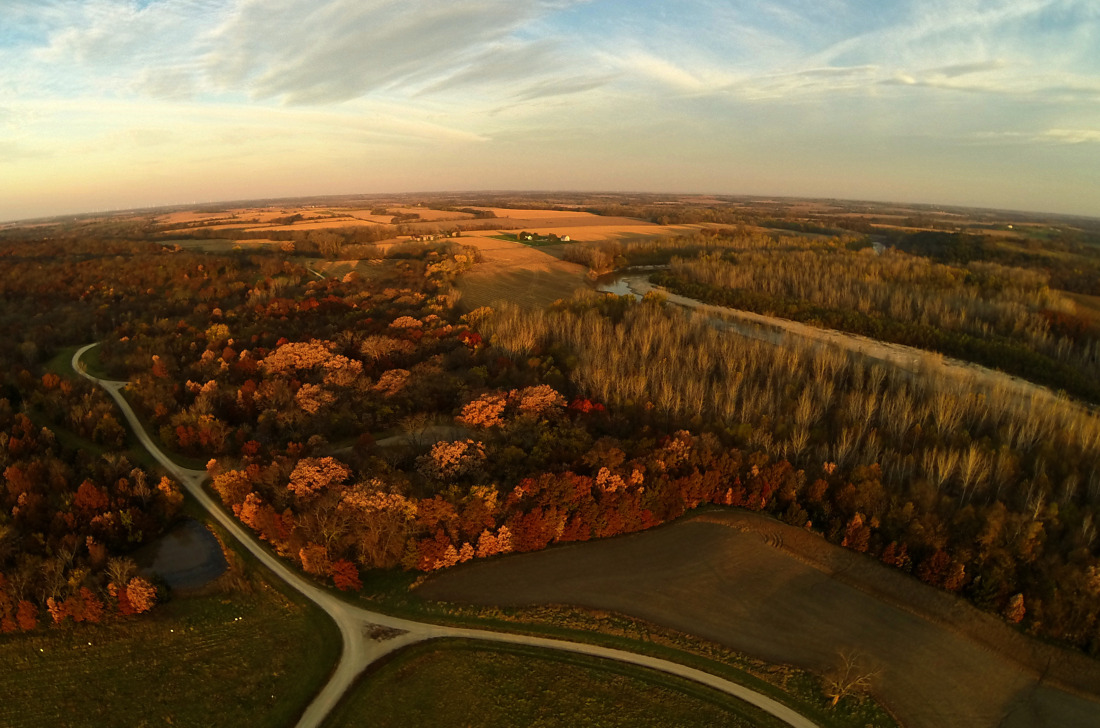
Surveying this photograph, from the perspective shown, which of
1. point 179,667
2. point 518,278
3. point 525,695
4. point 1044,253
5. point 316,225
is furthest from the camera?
point 316,225

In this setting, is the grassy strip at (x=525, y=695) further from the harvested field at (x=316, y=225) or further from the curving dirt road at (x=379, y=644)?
the harvested field at (x=316, y=225)

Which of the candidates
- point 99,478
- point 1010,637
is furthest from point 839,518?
point 99,478

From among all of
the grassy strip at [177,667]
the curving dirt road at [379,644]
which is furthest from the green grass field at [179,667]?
the curving dirt road at [379,644]

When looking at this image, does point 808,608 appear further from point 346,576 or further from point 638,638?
point 346,576

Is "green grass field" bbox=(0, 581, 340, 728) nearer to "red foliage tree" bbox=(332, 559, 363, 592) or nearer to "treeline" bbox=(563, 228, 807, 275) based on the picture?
"red foliage tree" bbox=(332, 559, 363, 592)

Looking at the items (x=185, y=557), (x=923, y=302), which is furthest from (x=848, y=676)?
(x=923, y=302)
